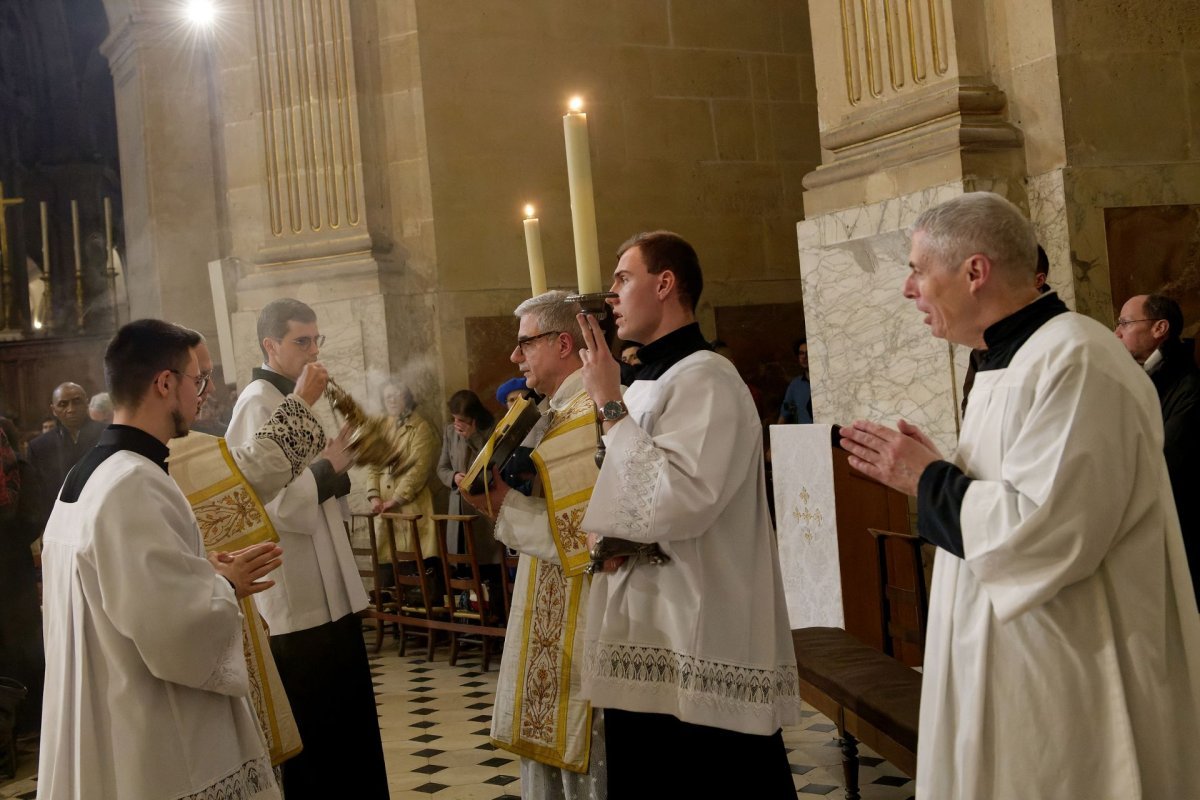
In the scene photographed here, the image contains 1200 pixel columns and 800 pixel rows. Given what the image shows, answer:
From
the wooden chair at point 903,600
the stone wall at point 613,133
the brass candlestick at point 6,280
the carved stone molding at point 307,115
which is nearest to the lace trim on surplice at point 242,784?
the wooden chair at point 903,600

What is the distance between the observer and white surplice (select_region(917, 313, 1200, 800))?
2.34m

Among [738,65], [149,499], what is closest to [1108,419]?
[149,499]

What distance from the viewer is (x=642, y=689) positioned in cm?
315

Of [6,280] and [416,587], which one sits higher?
[6,280]

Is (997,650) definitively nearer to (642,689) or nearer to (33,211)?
(642,689)

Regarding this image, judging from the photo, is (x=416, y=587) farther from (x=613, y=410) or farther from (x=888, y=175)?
(x=613, y=410)

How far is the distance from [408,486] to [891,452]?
259 inches

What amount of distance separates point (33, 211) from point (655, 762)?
1326 centimetres

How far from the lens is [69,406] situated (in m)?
8.14

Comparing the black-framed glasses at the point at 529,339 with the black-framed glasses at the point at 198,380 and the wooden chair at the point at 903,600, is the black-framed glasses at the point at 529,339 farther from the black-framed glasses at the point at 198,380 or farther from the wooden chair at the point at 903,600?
the wooden chair at the point at 903,600

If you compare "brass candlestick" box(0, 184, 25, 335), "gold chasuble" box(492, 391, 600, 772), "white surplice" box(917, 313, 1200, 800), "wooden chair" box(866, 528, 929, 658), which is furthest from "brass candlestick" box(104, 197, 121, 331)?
"white surplice" box(917, 313, 1200, 800)

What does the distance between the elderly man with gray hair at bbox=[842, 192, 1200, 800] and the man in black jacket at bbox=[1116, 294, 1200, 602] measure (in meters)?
2.17

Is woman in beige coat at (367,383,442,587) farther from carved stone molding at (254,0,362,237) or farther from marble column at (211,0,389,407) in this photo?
carved stone molding at (254,0,362,237)

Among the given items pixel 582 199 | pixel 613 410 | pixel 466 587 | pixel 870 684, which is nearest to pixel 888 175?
pixel 870 684
